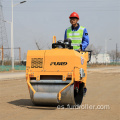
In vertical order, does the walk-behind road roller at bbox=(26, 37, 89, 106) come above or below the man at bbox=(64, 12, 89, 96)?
below

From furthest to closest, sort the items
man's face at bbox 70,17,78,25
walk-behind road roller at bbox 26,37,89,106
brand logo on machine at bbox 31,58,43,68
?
man's face at bbox 70,17,78,25 → brand logo on machine at bbox 31,58,43,68 → walk-behind road roller at bbox 26,37,89,106

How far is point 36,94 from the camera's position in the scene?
6.16 metres

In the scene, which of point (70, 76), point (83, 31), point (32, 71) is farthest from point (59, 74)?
point (83, 31)

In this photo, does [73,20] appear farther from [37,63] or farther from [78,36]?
[37,63]

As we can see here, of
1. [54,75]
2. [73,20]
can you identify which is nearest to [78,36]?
[73,20]

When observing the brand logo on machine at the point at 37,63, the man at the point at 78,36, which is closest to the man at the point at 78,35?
the man at the point at 78,36

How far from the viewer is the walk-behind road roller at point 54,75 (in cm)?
612

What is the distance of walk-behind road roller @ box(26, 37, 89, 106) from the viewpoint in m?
6.12

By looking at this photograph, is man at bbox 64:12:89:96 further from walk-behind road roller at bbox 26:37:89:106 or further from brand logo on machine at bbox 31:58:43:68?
brand logo on machine at bbox 31:58:43:68

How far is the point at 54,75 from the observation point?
626cm

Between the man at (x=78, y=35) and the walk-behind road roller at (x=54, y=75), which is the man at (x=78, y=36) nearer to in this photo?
the man at (x=78, y=35)

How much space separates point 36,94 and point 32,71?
0.54 meters

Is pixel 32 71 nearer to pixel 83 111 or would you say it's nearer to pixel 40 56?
pixel 40 56

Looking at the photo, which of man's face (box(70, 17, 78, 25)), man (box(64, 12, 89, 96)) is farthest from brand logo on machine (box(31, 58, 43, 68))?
man's face (box(70, 17, 78, 25))
